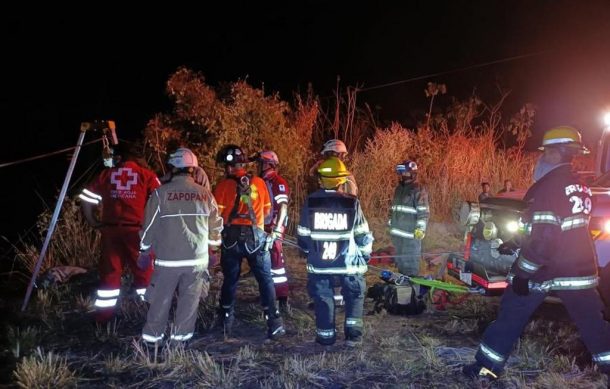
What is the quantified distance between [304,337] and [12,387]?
2.52 m

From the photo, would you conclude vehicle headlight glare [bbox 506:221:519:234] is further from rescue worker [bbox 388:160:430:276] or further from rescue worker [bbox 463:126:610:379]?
rescue worker [bbox 388:160:430:276]

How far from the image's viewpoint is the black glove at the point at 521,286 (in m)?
4.14

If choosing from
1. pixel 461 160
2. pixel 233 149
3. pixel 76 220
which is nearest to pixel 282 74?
pixel 461 160

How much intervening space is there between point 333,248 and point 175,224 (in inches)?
55.7

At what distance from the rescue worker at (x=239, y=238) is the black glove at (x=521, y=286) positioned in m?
2.29

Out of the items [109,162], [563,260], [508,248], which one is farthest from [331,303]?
[109,162]

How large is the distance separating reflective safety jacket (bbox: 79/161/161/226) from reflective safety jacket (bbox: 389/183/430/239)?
10.3 ft

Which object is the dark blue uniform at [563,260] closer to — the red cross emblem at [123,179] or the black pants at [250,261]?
the black pants at [250,261]

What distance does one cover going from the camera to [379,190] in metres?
11.0

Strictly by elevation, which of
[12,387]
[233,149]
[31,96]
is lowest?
[12,387]

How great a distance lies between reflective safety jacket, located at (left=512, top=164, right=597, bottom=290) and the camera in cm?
409

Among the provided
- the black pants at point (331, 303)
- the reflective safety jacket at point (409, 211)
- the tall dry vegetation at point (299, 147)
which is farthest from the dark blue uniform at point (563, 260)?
the tall dry vegetation at point (299, 147)

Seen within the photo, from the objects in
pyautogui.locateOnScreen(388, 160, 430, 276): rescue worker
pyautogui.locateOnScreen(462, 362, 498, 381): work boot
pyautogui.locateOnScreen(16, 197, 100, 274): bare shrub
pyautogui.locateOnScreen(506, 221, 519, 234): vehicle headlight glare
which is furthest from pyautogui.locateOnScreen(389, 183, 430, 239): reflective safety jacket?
pyautogui.locateOnScreen(16, 197, 100, 274): bare shrub

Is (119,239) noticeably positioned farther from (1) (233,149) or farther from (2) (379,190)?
(2) (379,190)
